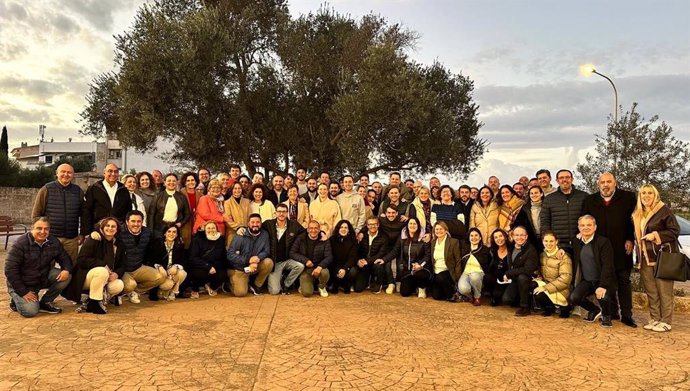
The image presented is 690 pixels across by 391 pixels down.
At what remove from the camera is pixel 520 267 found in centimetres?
768

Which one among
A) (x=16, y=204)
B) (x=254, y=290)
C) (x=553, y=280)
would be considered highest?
(x=16, y=204)

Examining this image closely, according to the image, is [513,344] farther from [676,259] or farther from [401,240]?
[401,240]

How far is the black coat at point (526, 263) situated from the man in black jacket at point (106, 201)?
20.2 feet

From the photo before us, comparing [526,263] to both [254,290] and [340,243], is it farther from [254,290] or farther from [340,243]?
[254,290]

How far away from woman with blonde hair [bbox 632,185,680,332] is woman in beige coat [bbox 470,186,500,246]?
91.1 inches

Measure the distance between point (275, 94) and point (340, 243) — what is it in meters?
11.5

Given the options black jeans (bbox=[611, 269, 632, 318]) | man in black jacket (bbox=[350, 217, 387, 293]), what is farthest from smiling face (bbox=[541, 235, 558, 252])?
man in black jacket (bbox=[350, 217, 387, 293])

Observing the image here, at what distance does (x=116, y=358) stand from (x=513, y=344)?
4.26 meters

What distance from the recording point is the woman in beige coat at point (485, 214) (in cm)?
872

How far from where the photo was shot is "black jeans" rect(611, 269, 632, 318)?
6883mm

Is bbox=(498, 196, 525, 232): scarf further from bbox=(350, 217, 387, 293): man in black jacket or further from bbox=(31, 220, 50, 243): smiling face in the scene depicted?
bbox=(31, 220, 50, 243): smiling face

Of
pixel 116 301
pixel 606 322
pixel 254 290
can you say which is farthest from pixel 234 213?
pixel 606 322

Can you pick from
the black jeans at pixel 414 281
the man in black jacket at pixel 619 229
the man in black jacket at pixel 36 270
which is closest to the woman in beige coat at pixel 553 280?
the man in black jacket at pixel 619 229

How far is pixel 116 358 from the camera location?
495 centimetres
